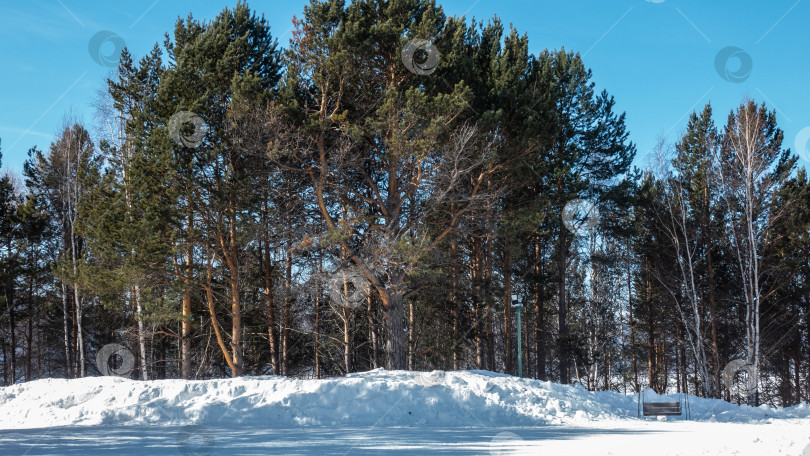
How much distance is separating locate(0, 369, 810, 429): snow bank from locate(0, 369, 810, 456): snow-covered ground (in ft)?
0.09

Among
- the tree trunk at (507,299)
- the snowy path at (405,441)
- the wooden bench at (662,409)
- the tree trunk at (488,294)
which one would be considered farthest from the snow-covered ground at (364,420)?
the tree trunk at (507,299)

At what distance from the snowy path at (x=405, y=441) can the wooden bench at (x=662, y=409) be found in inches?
104

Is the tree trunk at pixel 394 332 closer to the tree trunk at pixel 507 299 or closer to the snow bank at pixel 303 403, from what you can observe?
the snow bank at pixel 303 403

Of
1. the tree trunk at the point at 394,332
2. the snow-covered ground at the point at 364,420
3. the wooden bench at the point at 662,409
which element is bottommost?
the wooden bench at the point at 662,409

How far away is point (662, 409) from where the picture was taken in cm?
1527

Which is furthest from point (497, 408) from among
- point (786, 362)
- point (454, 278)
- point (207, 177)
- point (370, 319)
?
point (786, 362)

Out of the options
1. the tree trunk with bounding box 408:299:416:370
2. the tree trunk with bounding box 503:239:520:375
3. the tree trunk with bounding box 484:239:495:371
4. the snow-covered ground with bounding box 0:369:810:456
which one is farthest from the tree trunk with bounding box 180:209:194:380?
the tree trunk with bounding box 503:239:520:375

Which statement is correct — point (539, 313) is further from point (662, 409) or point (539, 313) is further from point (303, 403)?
point (303, 403)

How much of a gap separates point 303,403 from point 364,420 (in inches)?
54.5

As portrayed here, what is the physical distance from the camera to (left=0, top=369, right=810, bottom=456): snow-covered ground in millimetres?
9508

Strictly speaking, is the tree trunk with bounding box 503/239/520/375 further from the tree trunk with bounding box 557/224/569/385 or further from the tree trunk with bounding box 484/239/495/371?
the tree trunk with bounding box 557/224/569/385

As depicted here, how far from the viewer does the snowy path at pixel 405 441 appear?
904cm

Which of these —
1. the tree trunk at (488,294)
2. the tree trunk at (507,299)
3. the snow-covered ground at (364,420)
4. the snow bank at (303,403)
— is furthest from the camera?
the tree trunk at (507,299)

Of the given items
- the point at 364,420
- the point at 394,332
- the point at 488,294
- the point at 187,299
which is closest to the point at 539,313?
the point at 488,294
